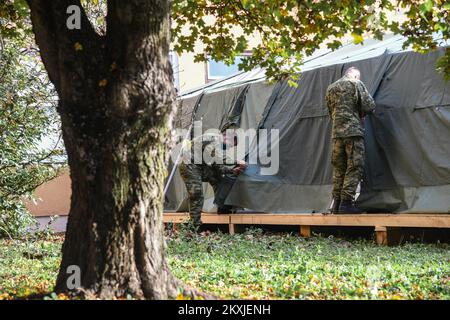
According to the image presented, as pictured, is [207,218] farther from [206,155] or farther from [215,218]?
[206,155]

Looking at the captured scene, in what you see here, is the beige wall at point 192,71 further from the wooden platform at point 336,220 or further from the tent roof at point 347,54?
the wooden platform at point 336,220

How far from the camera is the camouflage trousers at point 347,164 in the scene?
9172 millimetres

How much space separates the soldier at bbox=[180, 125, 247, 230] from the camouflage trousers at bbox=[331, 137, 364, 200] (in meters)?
2.39

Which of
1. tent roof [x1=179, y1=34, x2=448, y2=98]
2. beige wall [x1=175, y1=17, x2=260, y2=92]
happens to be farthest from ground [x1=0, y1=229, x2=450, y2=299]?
beige wall [x1=175, y1=17, x2=260, y2=92]

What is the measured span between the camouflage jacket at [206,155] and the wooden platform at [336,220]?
889mm

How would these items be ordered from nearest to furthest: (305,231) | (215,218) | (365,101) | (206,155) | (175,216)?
1. (365,101)
2. (305,231)
3. (206,155)
4. (215,218)
5. (175,216)

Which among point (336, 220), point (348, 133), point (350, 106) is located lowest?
point (336, 220)

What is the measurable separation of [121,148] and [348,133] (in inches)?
218

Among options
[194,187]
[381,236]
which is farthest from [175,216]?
[381,236]

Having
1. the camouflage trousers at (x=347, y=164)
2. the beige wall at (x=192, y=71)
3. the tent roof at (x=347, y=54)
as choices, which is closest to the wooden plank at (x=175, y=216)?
the tent roof at (x=347, y=54)

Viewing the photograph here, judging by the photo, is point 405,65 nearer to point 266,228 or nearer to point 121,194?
point 266,228

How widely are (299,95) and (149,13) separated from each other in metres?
7.10

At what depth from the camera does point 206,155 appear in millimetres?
11633

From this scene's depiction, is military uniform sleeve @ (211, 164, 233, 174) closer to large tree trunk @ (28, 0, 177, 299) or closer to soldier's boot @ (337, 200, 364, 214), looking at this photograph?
soldier's boot @ (337, 200, 364, 214)
